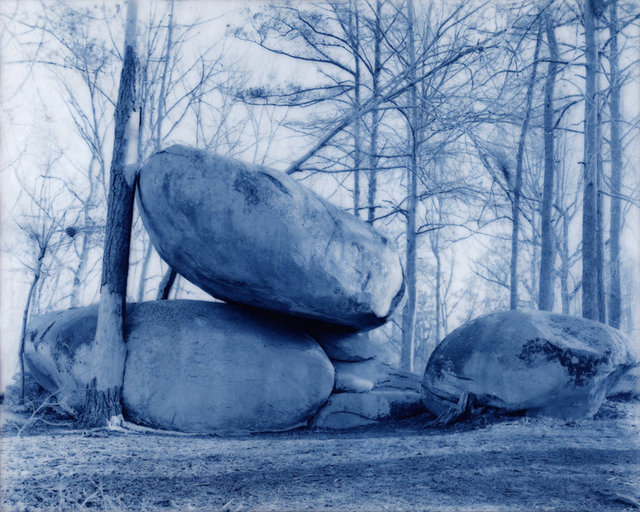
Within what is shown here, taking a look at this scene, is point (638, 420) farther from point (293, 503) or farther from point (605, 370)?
point (293, 503)

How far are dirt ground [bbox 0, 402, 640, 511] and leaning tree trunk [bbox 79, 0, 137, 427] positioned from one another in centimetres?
65

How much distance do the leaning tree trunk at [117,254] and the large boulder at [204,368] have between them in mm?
188

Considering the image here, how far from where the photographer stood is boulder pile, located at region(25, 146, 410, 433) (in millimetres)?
6305

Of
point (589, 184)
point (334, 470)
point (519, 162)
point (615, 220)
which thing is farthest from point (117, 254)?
point (615, 220)

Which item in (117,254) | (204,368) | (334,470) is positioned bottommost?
(334,470)

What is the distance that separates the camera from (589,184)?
313 inches

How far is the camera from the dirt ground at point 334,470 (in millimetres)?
3592

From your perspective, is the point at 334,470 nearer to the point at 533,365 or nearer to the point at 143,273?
the point at 533,365

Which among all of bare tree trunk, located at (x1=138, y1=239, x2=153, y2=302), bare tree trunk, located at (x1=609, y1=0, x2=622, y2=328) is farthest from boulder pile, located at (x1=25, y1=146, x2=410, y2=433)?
bare tree trunk, located at (x1=609, y1=0, x2=622, y2=328)

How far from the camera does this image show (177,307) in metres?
7.01

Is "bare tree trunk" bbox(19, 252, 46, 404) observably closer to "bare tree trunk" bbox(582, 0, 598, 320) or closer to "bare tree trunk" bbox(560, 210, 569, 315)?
"bare tree trunk" bbox(582, 0, 598, 320)

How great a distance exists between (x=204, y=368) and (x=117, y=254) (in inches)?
63.8

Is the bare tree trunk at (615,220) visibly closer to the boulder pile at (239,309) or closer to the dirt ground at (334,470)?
the dirt ground at (334,470)

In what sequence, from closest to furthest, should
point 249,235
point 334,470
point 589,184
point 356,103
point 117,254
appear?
point 334,470 < point 249,235 < point 117,254 < point 589,184 < point 356,103
